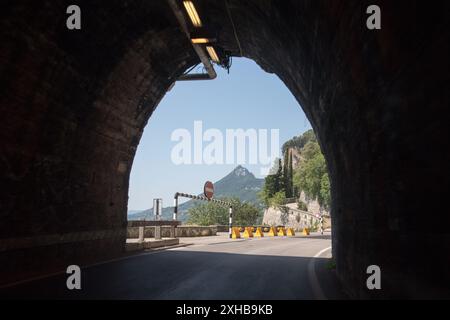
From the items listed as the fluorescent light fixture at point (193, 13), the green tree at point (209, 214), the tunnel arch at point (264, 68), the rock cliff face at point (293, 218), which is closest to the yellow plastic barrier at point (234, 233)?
the tunnel arch at point (264, 68)

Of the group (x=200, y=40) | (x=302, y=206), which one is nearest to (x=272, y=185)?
(x=302, y=206)

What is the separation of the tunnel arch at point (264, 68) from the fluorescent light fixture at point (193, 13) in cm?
48

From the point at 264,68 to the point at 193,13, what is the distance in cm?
430

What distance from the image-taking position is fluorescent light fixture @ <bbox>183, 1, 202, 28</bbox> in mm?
9828

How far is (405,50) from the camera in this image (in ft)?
10.9

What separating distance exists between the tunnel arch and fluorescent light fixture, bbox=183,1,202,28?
1.59ft

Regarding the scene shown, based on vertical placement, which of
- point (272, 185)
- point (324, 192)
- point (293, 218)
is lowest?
point (293, 218)

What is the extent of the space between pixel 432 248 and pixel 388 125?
1455 mm

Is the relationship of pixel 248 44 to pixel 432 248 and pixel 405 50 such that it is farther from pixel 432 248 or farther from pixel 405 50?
pixel 432 248

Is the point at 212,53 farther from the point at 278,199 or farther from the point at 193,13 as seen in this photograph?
the point at 278,199

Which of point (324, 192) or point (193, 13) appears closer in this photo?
point (193, 13)

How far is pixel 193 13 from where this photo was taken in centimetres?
1026

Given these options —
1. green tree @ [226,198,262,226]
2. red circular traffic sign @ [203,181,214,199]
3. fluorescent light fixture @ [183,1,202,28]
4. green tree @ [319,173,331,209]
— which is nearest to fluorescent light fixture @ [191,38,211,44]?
fluorescent light fixture @ [183,1,202,28]
